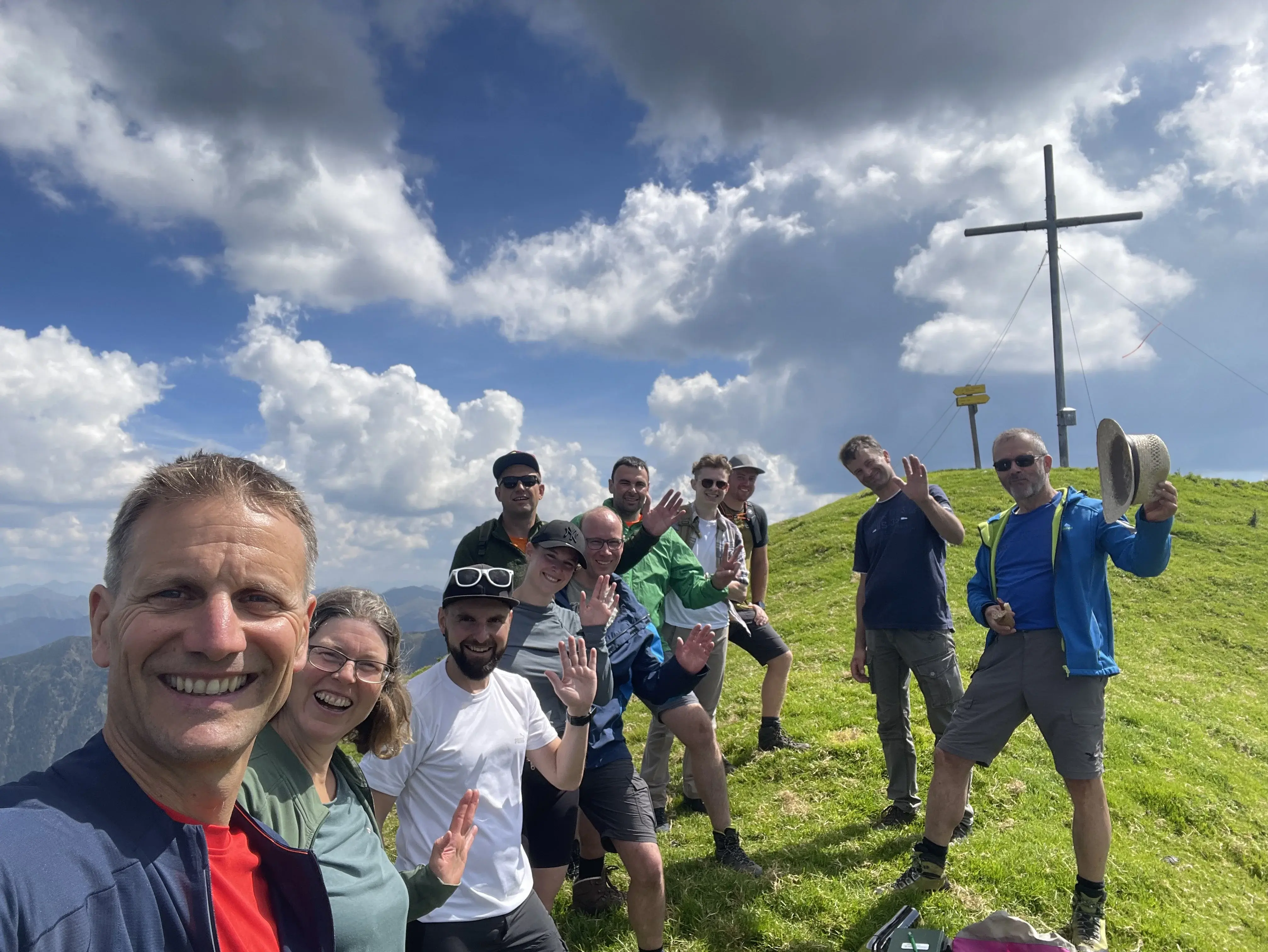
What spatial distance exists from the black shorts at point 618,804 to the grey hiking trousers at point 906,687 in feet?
11.4

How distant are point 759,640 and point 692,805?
2252 millimetres

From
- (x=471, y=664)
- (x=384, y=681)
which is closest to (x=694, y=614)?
(x=471, y=664)

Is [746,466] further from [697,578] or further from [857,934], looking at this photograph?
[857,934]

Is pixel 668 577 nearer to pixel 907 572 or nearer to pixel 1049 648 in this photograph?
pixel 907 572

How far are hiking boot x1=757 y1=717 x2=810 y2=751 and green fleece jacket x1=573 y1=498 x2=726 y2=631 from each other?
3475 millimetres

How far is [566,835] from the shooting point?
5355 mm

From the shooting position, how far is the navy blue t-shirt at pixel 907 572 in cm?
771

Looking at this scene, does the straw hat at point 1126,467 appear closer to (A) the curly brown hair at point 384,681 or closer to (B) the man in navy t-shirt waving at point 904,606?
(B) the man in navy t-shirt waving at point 904,606

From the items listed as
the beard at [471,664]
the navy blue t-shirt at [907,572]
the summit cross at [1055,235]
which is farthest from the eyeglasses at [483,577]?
the summit cross at [1055,235]

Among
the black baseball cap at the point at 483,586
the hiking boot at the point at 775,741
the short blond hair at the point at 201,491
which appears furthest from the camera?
the hiking boot at the point at 775,741

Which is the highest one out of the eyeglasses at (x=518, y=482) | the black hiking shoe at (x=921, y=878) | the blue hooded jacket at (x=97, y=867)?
the eyeglasses at (x=518, y=482)

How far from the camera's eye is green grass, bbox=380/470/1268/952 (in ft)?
21.5

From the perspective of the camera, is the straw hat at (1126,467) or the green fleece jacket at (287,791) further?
the straw hat at (1126,467)

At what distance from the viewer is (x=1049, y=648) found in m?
6.22
